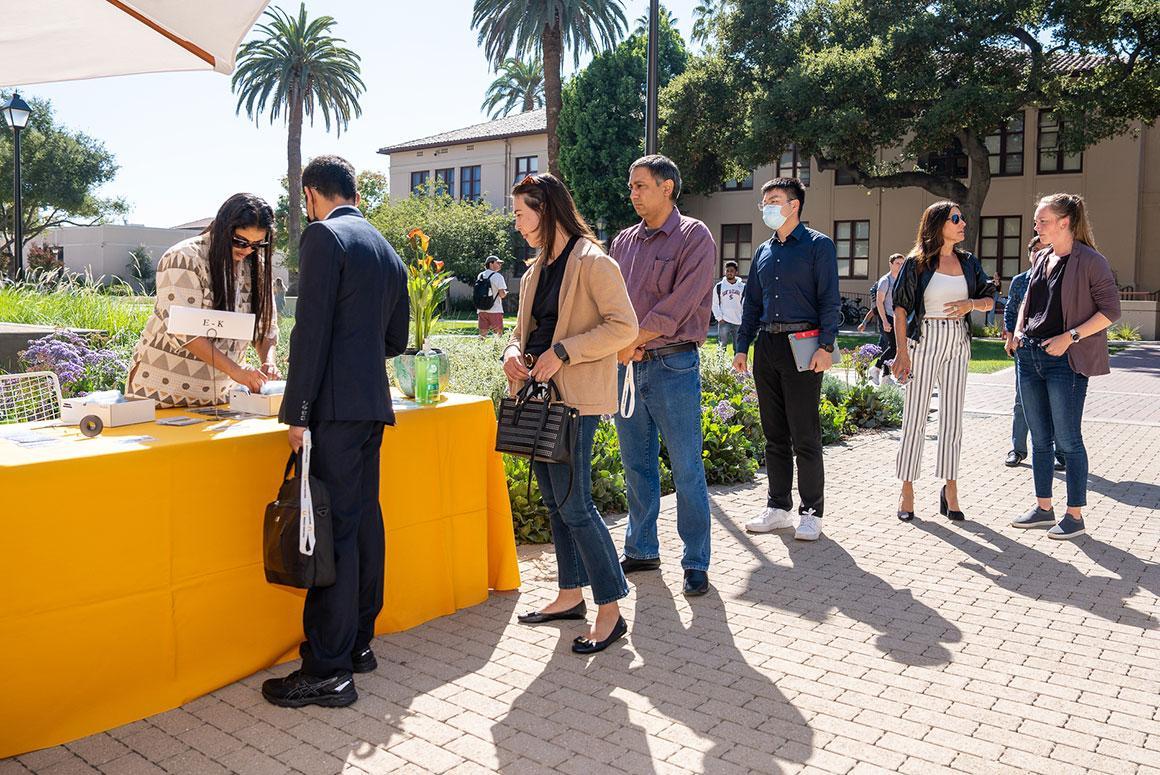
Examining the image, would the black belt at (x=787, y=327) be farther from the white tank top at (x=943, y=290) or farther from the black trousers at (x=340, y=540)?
the black trousers at (x=340, y=540)

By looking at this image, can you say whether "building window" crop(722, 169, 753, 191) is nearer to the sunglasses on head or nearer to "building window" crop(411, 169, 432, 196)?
"building window" crop(411, 169, 432, 196)

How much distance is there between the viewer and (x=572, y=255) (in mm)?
4141

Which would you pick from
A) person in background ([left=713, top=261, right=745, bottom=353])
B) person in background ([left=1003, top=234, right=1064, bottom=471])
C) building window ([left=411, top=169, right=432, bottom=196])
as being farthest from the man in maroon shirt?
building window ([left=411, top=169, right=432, bottom=196])

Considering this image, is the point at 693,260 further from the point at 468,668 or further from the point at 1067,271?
the point at 1067,271

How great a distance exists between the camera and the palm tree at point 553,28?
37.2 metres

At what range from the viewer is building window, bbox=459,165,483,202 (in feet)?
164

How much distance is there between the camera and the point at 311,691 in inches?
144

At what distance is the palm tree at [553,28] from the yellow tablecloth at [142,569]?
34829 millimetres

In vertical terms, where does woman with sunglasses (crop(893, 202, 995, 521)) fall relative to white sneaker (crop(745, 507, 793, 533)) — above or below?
above

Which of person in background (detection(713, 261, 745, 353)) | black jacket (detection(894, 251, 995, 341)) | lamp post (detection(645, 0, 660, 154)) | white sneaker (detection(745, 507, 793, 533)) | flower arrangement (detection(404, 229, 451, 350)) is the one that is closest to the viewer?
flower arrangement (detection(404, 229, 451, 350))

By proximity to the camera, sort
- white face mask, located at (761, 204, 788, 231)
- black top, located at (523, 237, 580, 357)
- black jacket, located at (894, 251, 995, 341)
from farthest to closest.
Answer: black jacket, located at (894, 251, 995, 341) → white face mask, located at (761, 204, 788, 231) → black top, located at (523, 237, 580, 357)

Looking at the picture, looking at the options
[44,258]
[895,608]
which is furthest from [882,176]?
[44,258]

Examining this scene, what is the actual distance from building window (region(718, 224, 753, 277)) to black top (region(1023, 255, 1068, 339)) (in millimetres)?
35201

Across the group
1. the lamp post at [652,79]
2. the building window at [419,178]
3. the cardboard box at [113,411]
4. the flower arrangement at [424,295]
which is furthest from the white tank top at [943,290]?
the building window at [419,178]
